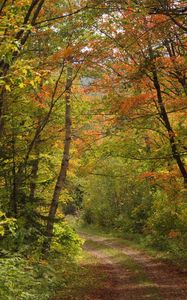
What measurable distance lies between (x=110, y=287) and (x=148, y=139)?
803cm

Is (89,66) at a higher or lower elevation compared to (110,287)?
higher

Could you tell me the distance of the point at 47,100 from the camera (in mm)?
15133

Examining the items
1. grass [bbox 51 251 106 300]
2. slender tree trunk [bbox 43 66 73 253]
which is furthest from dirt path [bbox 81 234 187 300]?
slender tree trunk [bbox 43 66 73 253]

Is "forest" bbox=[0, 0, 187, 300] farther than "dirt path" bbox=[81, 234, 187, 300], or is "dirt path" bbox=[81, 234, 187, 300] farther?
"dirt path" bbox=[81, 234, 187, 300]

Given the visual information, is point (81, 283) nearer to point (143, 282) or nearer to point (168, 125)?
point (143, 282)

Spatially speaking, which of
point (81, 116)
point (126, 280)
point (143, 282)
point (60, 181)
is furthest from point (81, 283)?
point (81, 116)

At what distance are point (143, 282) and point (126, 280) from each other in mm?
965

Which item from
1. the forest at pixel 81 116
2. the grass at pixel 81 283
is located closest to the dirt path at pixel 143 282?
the forest at pixel 81 116

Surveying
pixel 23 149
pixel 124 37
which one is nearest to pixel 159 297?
pixel 23 149

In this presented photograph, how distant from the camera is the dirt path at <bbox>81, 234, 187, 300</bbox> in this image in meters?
11.2

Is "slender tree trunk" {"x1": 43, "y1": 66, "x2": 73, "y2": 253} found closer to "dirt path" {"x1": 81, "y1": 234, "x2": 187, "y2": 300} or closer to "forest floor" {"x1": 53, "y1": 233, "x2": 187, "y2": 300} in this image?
"forest floor" {"x1": 53, "y1": 233, "x2": 187, "y2": 300}

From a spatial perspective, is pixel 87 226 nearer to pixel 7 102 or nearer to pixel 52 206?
pixel 52 206

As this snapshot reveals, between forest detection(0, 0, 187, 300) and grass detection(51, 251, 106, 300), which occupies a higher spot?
forest detection(0, 0, 187, 300)

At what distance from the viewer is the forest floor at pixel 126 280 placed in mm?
11172
